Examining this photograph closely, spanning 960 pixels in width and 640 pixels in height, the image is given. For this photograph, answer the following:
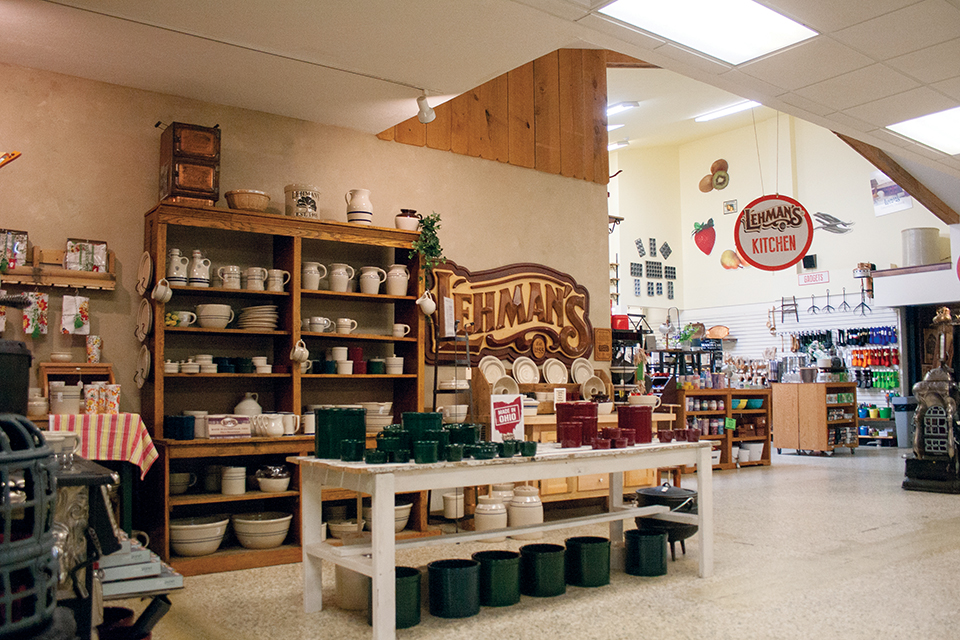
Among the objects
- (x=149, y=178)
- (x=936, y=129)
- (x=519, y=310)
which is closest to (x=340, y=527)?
(x=519, y=310)

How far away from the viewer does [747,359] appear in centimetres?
1515

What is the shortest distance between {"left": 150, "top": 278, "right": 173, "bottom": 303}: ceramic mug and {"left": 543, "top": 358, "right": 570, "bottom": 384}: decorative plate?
3.37 m

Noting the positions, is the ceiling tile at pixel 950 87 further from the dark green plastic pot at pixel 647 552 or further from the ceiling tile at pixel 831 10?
the dark green plastic pot at pixel 647 552

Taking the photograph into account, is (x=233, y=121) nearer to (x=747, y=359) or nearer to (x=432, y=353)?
(x=432, y=353)

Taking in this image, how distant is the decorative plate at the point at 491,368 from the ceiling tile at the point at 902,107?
3465 millimetres

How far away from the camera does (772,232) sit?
7691mm

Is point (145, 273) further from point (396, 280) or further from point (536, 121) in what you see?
point (536, 121)

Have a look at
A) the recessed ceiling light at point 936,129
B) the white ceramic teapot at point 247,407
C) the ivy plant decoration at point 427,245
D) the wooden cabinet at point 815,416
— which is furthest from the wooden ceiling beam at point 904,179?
the white ceramic teapot at point 247,407

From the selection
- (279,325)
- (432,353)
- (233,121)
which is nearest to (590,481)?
(432,353)

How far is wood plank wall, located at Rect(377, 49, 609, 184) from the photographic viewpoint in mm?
6641

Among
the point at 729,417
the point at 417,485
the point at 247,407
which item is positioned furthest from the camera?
the point at 729,417

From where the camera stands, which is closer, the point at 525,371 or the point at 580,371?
the point at 525,371

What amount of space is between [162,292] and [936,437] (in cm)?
738

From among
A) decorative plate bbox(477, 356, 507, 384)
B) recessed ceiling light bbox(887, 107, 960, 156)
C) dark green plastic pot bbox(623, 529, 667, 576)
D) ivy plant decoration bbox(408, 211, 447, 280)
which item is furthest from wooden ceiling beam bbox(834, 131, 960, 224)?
dark green plastic pot bbox(623, 529, 667, 576)
